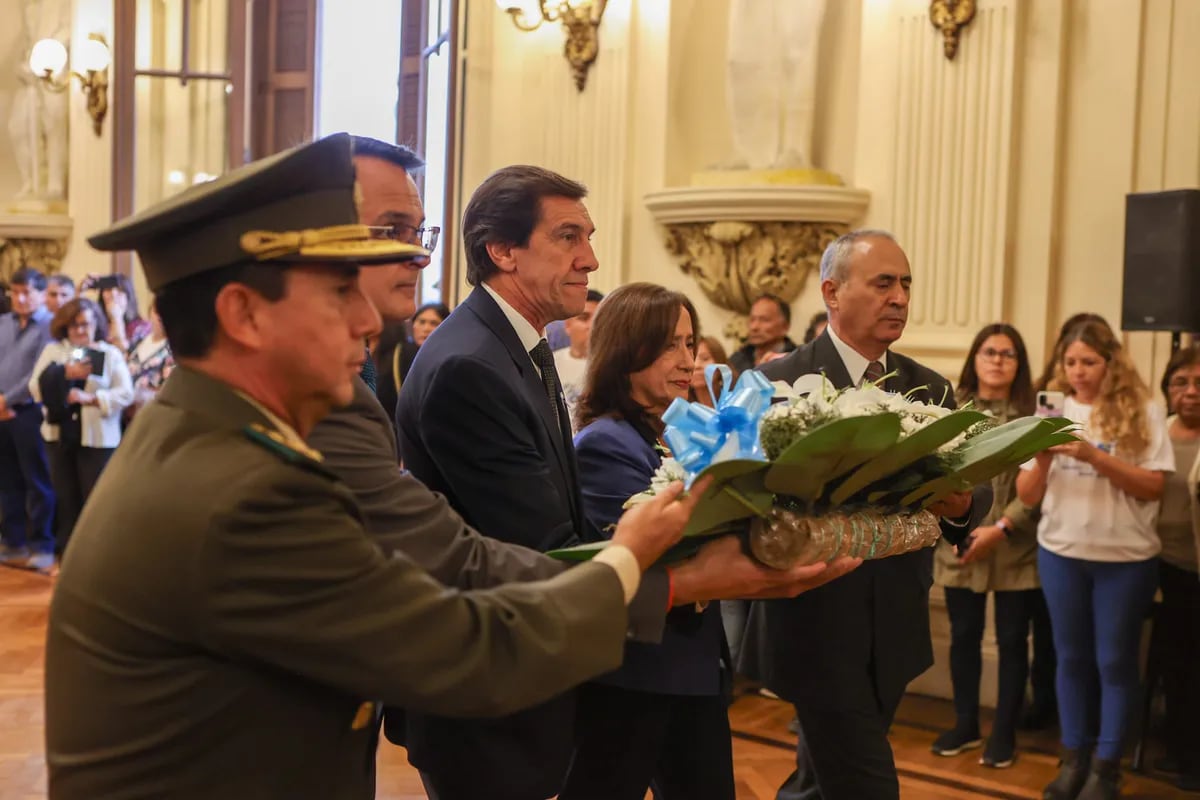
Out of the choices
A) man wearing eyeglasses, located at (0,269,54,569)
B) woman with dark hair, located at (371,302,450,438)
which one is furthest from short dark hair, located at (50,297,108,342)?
woman with dark hair, located at (371,302,450,438)

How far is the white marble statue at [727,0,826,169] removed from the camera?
5.94 metres

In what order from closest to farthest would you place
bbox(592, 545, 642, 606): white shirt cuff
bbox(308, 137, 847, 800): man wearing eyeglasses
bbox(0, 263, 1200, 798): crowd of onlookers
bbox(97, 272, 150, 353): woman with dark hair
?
bbox(592, 545, 642, 606): white shirt cuff → bbox(308, 137, 847, 800): man wearing eyeglasses → bbox(0, 263, 1200, 798): crowd of onlookers → bbox(97, 272, 150, 353): woman with dark hair

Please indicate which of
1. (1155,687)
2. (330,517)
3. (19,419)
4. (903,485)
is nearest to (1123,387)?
(1155,687)

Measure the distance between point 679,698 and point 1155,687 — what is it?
2745 millimetres

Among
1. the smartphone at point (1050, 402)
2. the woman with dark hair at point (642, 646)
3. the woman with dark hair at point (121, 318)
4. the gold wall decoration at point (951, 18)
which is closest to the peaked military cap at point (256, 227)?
the woman with dark hair at point (642, 646)

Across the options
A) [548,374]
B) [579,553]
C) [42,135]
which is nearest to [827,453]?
[579,553]

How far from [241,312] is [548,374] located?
114 cm

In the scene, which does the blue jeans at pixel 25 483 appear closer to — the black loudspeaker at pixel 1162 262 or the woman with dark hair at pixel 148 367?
the woman with dark hair at pixel 148 367

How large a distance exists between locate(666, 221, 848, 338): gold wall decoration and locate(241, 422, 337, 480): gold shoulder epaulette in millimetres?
4747

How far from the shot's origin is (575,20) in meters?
6.53

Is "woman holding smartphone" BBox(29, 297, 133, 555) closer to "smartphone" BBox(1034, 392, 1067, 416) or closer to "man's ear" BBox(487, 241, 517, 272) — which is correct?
"smartphone" BBox(1034, 392, 1067, 416)

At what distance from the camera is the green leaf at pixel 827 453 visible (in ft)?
5.75

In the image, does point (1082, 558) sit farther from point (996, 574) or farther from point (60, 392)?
point (60, 392)

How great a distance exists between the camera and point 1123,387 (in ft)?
13.8
